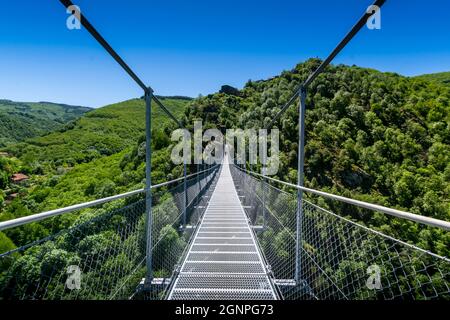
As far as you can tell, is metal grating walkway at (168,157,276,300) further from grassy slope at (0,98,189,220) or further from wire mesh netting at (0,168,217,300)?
grassy slope at (0,98,189,220)

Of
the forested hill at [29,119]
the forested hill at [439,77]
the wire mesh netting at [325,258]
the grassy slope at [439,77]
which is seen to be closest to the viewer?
the wire mesh netting at [325,258]

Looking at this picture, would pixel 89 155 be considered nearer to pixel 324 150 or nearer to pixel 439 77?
pixel 324 150

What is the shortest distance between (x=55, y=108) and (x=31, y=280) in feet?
391

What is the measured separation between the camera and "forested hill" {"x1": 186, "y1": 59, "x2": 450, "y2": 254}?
39688mm

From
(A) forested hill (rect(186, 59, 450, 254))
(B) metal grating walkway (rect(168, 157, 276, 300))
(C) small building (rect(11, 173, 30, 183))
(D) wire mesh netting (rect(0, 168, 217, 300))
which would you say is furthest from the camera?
(C) small building (rect(11, 173, 30, 183))

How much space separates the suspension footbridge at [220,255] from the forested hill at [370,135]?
1348 inches

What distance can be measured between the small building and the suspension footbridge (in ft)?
177

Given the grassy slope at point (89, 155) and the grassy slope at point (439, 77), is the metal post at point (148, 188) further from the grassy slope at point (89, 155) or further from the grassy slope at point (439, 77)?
the grassy slope at point (439, 77)

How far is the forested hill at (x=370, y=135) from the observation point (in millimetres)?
39688

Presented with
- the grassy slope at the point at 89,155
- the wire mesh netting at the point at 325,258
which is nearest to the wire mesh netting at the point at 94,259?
the wire mesh netting at the point at 325,258

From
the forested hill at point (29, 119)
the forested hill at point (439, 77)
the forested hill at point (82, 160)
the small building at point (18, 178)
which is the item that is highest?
the forested hill at point (439, 77)

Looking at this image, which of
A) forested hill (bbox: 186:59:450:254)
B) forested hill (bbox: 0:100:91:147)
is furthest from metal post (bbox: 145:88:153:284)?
forested hill (bbox: 0:100:91:147)

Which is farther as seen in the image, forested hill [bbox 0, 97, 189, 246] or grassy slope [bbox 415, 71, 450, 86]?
grassy slope [bbox 415, 71, 450, 86]
